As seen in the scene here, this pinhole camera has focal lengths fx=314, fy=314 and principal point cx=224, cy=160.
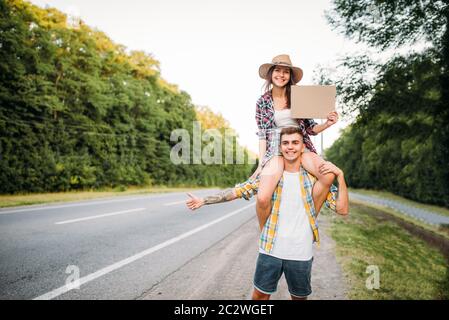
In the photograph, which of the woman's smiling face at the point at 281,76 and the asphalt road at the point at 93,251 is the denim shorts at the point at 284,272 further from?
the asphalt road at the point at 93,251

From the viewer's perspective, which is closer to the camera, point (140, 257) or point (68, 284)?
point (68, 284)

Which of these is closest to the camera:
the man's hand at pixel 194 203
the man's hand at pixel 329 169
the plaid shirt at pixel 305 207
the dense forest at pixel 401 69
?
the man's hand at pixel 329 169

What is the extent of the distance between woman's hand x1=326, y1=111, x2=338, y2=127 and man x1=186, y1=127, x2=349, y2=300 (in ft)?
1.05

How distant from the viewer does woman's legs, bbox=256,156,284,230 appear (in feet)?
7.43

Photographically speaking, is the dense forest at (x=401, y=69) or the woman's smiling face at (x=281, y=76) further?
the dense forest at (x=401, y=69)

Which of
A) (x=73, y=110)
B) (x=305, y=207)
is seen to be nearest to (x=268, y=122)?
(x=305, y=207)

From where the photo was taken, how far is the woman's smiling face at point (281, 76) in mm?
2658

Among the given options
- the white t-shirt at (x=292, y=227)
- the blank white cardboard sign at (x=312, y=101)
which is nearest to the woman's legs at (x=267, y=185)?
the white t-shirt at (x=292, y=227)

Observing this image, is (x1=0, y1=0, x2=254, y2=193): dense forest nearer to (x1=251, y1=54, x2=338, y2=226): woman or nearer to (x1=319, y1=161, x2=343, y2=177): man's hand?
(x1=251, y1=54, x2=338, y2=226): woman
